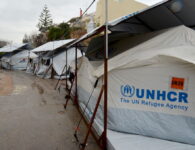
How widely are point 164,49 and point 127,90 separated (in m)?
0.88

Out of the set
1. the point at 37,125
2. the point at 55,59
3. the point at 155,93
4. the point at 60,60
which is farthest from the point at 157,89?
the point at 55,59

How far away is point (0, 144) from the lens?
8.59 ft

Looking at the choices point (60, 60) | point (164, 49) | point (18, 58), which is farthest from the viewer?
point (18, 58)

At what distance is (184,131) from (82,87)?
2.69 metres

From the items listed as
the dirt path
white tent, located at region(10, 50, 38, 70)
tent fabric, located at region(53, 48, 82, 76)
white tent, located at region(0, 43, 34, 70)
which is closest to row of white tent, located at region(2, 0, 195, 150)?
the dirt path

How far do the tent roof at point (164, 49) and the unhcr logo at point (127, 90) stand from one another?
35 centimetres

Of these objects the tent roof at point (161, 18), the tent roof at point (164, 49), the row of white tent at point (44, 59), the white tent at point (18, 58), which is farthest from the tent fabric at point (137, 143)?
the white tent at point (18, 58)

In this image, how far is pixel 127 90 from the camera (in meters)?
2.47

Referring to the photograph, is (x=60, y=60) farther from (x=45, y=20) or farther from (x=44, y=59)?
(x=45, y=20)

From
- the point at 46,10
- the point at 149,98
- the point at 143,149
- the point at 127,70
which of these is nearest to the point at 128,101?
the point at 149,98

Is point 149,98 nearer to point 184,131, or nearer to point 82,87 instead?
point 184,131

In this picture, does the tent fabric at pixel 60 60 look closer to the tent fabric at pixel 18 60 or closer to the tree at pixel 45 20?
the tent fabric at pixel 18 60

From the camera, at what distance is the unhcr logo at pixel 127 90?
2.44 meters

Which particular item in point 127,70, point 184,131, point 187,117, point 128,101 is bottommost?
point 184,131
